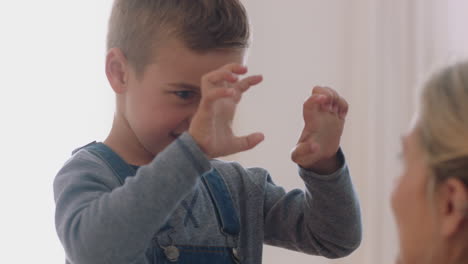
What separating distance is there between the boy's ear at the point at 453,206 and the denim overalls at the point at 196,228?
419 mm

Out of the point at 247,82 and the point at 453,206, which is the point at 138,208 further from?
the point at 453,206

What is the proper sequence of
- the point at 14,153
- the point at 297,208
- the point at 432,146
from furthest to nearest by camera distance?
the point at 14,153 < the point at 297,208 < the point at 432,146

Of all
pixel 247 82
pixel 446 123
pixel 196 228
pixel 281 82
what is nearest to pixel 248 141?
pixel 247 82

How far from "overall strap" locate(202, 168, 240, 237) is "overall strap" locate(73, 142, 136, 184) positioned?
0.14 m

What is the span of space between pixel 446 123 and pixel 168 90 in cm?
46

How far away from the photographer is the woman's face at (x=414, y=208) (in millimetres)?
751

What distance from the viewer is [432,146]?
72 centimetres

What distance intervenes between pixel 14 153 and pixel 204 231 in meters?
0.69

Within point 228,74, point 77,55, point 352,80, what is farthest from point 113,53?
point 352,80

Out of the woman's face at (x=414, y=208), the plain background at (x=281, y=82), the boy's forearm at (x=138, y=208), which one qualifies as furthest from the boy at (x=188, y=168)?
the plain background at (x=281, y=82)

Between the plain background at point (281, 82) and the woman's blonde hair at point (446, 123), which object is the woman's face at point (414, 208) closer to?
the woman's blonde hair at point (446, 123)

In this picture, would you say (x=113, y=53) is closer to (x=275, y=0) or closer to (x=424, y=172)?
(x=424, y=172)

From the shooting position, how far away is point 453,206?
2.32 ft

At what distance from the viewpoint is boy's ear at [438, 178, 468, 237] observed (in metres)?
0.70
